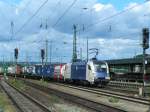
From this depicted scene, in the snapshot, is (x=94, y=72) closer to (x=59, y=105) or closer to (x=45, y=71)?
(x=59, y=105)

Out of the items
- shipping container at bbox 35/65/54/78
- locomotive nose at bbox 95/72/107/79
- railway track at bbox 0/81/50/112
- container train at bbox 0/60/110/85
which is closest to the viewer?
railway track at bbox 0/81/50/112

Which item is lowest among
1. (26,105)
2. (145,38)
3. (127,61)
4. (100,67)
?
(26,105)

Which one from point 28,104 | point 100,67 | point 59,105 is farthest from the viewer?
point 100,67

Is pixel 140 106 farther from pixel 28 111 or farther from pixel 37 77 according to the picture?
pixel 37 77

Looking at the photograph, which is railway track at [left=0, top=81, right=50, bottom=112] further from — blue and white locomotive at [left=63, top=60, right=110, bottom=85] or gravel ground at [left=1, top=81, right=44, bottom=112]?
blue and white locomotive at [left=63, top=60, right=110, bottom=85]

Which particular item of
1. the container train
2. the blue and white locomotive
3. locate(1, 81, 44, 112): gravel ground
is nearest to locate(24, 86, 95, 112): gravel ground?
locate(1, 81, 44, 112): gravel ground

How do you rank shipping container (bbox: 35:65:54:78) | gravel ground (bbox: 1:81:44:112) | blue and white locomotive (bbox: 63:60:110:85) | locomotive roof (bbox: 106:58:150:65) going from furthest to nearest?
shipping container (bbox: 35:65:54:78) → locomotive roof (bbox: 106:58:150:65) → blue and white locomotive (bbox: 63:60:110:85) → gravel ground (bbox: 1:81:44:112)

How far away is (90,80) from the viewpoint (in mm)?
51531

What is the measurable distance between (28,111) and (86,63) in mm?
30407

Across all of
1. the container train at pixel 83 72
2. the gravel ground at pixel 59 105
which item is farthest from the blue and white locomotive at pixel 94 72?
the gravel ground at pixel 59 105

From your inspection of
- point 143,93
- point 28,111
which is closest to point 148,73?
point 143,93

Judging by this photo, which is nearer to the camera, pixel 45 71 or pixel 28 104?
pixel 28 104

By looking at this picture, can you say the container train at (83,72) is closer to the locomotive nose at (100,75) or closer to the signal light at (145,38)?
the locomotive nose at (100,75)

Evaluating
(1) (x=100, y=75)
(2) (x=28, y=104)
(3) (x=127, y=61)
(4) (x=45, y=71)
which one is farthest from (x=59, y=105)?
(4) (x=45, y=71)
